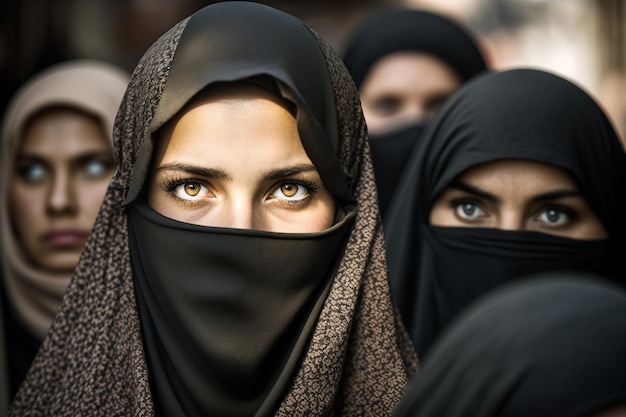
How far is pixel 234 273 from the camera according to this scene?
2221 mm

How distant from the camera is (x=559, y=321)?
156cm

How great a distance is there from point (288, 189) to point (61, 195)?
1.64 metres

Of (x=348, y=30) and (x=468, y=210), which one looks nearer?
(x=468, y=210)

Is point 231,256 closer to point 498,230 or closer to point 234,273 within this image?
point 234,273

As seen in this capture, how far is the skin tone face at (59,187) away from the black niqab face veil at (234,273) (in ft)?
4.68

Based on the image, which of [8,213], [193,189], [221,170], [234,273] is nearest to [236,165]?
[221,170]

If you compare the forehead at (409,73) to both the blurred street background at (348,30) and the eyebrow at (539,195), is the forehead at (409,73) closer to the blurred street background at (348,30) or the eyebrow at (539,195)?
the eyebrow at (539,195)

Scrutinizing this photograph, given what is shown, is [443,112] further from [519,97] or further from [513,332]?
[513,332]

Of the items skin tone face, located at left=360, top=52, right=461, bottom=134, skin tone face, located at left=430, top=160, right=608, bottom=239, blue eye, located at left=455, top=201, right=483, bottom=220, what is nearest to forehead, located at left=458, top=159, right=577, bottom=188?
skin tone face, located at left=430, top=160, right=608, bottom=239

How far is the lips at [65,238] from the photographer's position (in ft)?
12.1

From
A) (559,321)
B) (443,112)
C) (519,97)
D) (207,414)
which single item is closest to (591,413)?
(559,321)

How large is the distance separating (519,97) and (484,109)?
0.41ft

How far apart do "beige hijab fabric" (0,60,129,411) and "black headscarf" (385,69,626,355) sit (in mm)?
1395

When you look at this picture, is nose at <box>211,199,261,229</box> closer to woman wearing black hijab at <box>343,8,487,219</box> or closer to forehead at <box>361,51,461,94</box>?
woman wearing black hijab at <box>343,8,487,219</box>
